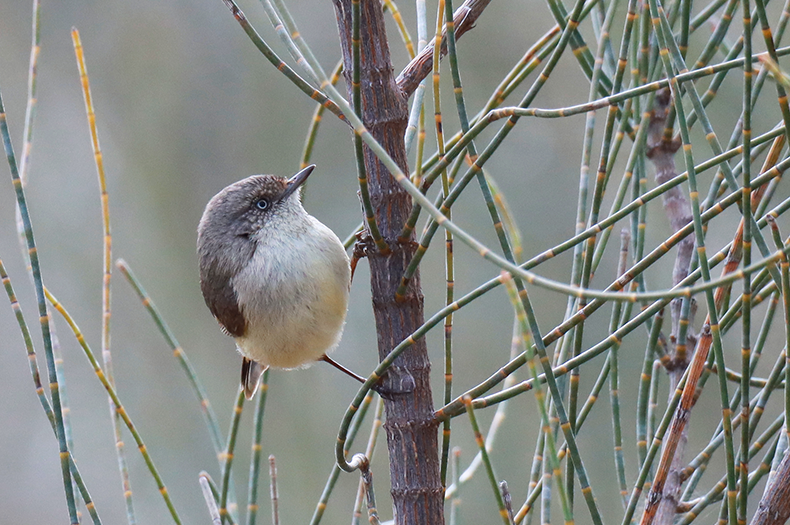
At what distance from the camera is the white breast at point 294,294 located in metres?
1.28

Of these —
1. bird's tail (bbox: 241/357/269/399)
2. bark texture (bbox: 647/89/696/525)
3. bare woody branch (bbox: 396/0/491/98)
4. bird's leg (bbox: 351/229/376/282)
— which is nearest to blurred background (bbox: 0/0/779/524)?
bird's tail (bbox: 241/357/269/399)

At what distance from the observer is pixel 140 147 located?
450 centimetres

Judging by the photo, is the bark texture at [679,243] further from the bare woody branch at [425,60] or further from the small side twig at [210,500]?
the small side twig at [210,500]

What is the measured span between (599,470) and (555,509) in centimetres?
35

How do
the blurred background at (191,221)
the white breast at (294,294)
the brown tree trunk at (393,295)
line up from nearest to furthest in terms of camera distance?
the brown tree trunk at (393,295), the white breast at (294,294), the blurred background at (191,221)

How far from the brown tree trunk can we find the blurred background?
2.71 meters

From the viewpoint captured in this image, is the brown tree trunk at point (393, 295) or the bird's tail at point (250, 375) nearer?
the brown tree trunk at point (393, 295)

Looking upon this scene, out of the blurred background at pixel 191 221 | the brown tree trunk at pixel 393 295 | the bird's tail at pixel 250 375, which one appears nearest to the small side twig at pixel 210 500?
the brown tree trunk at pixel 393 295

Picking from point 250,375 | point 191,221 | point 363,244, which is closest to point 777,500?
point 363,244

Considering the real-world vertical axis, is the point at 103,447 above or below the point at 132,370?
below

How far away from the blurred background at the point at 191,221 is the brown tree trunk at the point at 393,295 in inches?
107

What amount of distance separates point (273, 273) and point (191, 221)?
3.32m

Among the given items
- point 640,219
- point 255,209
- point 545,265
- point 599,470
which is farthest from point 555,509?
point 640,219

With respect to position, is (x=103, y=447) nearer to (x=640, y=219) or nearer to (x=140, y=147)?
(x=140, y=147)
